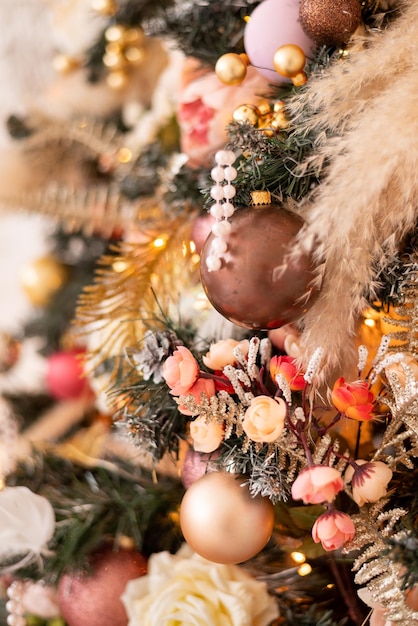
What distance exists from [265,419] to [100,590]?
0.84ft

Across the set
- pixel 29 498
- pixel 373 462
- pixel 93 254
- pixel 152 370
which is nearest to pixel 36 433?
pixel 93 254

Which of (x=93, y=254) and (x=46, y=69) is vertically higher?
(x=46, y=69)

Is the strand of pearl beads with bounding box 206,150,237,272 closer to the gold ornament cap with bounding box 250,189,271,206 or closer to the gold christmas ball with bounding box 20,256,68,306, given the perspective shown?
the gold ornament cap with bounding box 250,189,271,206

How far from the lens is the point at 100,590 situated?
506 millimetres

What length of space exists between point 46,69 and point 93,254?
1.06ft

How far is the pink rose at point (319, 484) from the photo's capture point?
344mm

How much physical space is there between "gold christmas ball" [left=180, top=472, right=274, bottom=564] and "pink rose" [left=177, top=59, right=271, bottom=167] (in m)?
0.30

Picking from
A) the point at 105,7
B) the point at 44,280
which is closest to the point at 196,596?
the point at 44,280

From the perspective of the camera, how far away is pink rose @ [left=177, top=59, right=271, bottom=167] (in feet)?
1.71

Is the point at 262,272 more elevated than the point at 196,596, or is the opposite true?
the point at 262,272

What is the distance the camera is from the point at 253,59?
0.49 meters

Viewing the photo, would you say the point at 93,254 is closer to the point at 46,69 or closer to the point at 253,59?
the point at 46,69

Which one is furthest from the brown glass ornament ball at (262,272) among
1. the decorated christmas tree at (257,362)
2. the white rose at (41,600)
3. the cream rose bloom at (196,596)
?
the white rose at (41,600)

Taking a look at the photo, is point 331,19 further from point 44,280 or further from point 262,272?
point 44,280
